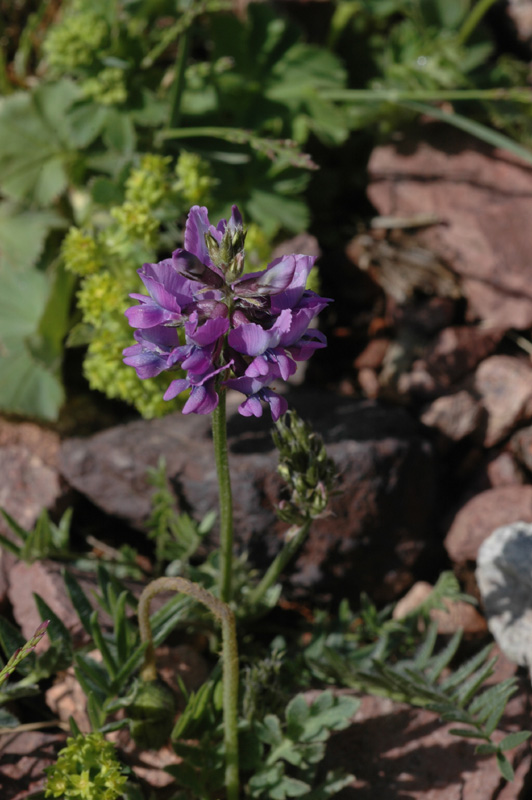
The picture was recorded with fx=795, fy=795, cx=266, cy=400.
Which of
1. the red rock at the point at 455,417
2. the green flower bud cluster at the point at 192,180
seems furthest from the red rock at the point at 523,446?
the green flower bud cluster at the point at 192,180

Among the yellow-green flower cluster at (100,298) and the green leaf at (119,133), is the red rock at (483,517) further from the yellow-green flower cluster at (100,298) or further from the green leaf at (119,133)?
the green leaf at (119,133)

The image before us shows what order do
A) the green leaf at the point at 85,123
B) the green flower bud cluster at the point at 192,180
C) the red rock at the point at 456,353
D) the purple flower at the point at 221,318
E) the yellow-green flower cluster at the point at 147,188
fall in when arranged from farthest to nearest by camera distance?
the red rock at the point at 456,353 → the green leaf at the point at 85,123 → the green flower bud cluster at the point at 192,180 → the yellow-green flower cluster at the point at 147,188 → the purple flower at the point at 221,318

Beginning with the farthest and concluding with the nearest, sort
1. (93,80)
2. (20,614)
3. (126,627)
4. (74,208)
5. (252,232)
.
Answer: (74,208) → (93,80) → (252,232) → (20,614) → (126,627)

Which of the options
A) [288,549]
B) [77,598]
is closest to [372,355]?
[288,549]

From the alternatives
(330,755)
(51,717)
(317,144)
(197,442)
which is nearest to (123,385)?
(197,442)

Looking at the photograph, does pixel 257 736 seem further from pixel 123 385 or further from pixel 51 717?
pixel 123 385

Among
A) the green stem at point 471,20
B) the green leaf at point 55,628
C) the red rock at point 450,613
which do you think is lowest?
the red rock at point 450,613

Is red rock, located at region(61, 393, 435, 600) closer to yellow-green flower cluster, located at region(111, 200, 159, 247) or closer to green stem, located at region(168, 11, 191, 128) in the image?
yellow-green flower cluster, located at region(111, 200, 159, 247)
